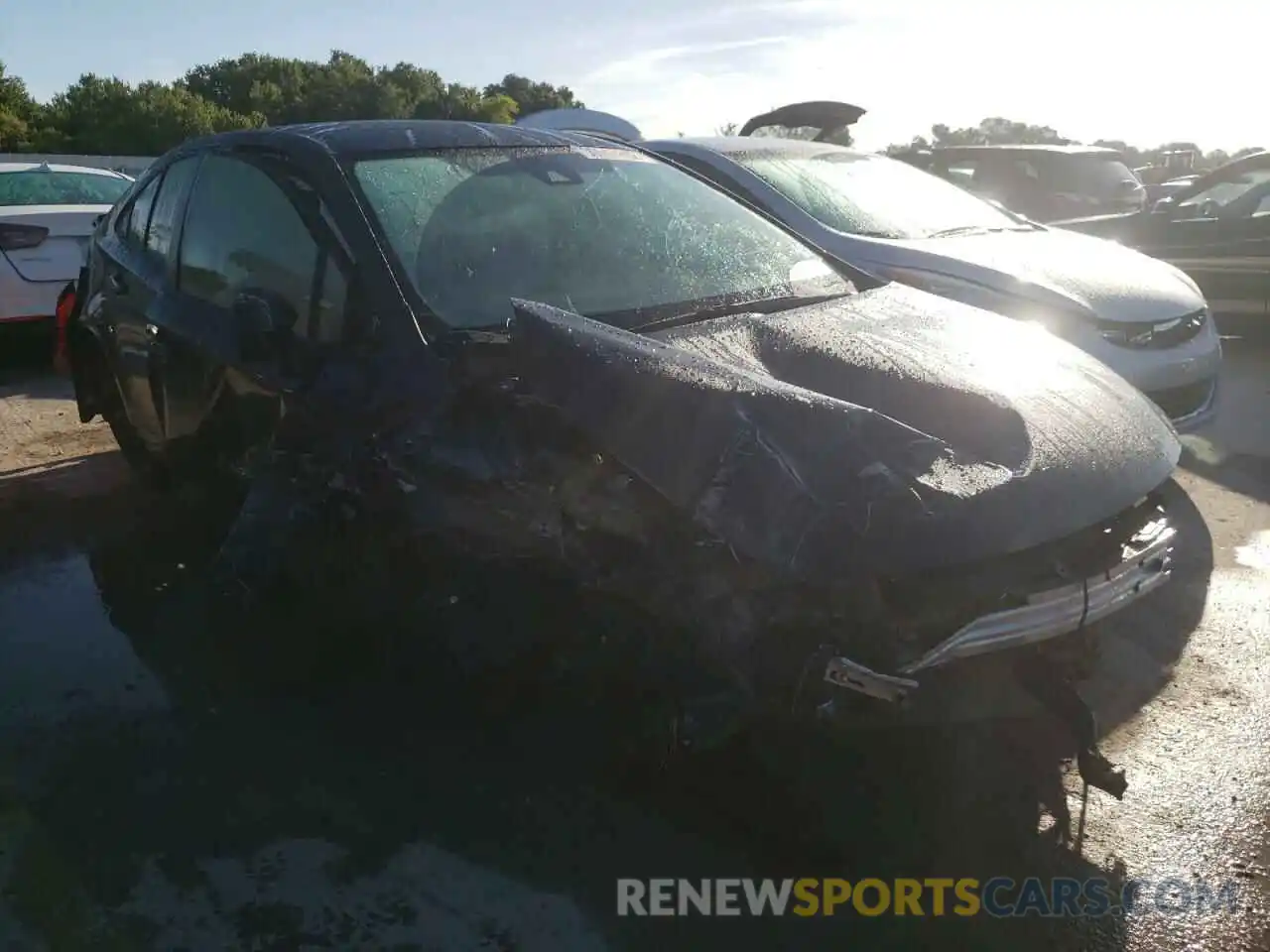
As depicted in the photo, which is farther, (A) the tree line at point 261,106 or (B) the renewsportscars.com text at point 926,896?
(A) the tree line at point 261,106

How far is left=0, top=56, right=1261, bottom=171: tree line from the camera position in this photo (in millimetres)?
34000

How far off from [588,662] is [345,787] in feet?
2.80

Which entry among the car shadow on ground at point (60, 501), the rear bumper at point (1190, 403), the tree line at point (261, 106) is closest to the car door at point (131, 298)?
the car shadow on ground at point (60, 501)

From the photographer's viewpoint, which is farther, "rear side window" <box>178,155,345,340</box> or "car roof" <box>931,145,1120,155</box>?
"car roof" <box>931,145,1120,155</box>

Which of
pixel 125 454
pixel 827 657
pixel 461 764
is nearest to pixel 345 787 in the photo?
pixel 461 764

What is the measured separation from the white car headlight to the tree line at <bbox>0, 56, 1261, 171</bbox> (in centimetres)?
1782

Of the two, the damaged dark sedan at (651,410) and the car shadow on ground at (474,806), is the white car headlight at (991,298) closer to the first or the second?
the damaged dark sedan at (651,410)

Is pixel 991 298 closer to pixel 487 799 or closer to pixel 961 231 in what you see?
pixel 961 231

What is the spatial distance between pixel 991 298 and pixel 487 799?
12.2ft

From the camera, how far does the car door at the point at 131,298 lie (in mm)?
4449

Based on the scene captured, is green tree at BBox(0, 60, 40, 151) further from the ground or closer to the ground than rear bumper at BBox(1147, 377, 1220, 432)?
further from the ground

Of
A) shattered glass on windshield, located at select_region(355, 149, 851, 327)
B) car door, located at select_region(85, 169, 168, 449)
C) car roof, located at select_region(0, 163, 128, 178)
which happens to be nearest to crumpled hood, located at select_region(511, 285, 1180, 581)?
shattered glass on windshield, located at select_region(355, 149, 851, 327)

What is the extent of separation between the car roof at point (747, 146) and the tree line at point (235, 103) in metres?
16.6

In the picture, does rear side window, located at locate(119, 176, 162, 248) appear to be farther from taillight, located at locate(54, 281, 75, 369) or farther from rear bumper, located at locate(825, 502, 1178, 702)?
rear bumper, located at locate(825, 502, 1178, 702)
